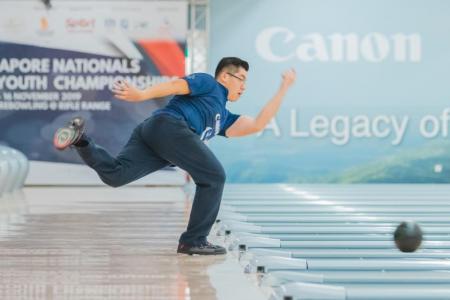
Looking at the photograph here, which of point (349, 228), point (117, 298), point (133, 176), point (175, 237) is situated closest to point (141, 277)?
point (117, 298)


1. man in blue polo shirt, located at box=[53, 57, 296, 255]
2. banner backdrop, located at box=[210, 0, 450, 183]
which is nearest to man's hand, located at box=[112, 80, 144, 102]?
man in blue polo shirt, located at box=[53, 57, 296, 255]

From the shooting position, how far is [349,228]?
6234 millimetres

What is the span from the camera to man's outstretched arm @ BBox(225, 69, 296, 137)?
512cm

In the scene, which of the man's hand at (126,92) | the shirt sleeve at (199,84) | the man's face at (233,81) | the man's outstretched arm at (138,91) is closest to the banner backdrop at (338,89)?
the man's face at (233,81)

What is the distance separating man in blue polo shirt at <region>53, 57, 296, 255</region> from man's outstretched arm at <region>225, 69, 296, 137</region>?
0.6 inches

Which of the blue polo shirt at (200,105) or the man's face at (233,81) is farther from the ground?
the man's face at (233,81)

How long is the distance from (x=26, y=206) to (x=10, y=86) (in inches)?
168

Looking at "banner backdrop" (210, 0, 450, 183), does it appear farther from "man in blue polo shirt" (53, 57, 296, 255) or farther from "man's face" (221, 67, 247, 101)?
"man in blue polo shirt" (53, 57, 296, 255)

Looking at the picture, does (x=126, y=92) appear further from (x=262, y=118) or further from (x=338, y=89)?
(x=338, y=89)

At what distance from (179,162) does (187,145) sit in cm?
10

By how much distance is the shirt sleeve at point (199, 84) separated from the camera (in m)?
4.88

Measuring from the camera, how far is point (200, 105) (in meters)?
4.98

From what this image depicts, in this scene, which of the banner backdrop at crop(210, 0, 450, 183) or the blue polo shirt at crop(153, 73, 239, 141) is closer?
the blue polo shirt at crop(153, 73, 239, 141)

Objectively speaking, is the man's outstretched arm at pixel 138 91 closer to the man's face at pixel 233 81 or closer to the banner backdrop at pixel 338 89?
the man's face at pixel 233 81
